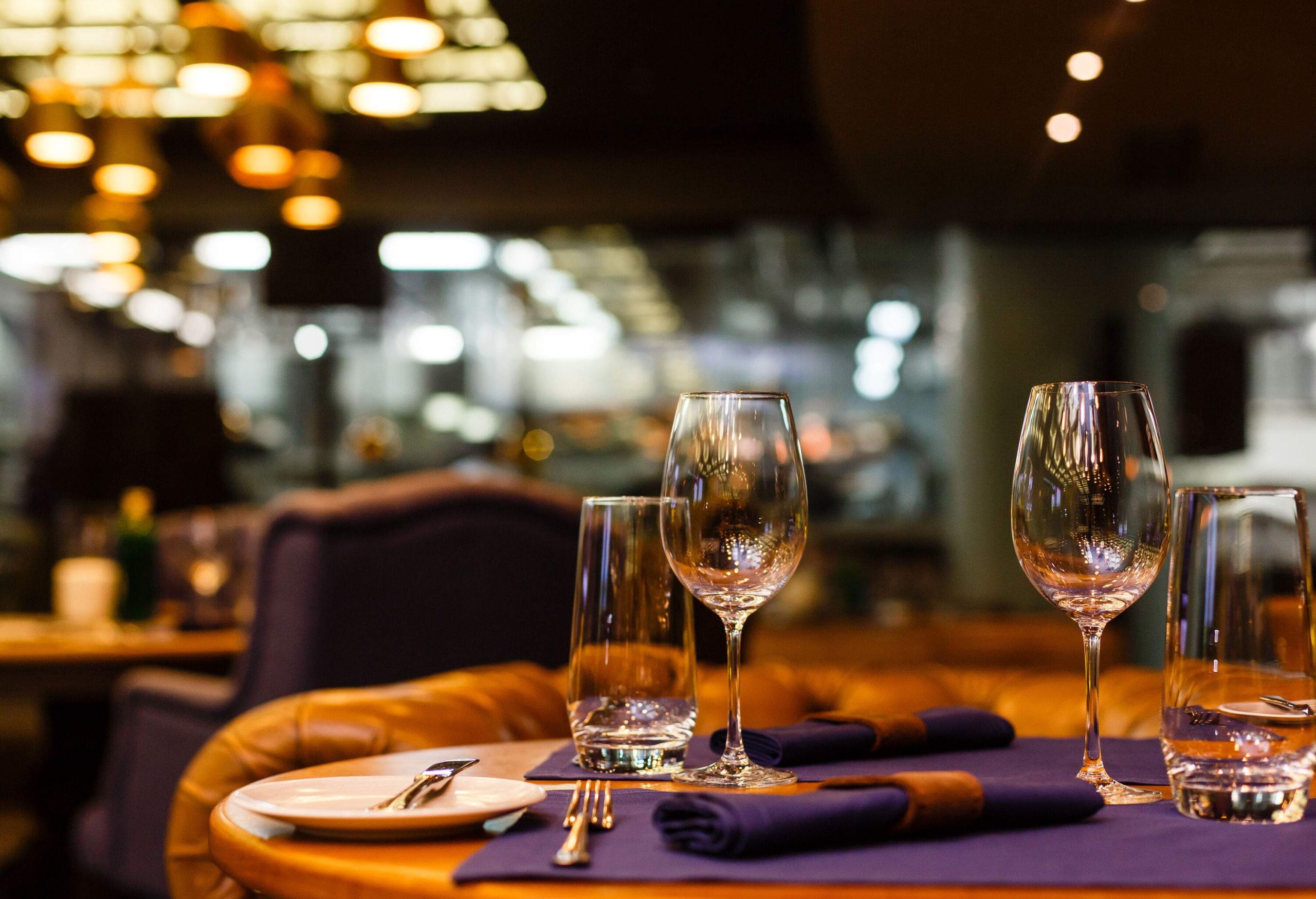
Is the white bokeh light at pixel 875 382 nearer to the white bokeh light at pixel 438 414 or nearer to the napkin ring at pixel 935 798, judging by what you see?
the white bokeh light at pixel 438 414

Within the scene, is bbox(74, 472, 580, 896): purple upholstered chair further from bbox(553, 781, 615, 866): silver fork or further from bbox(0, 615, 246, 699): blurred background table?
bbox(553, 781, 615, 866): silver fork

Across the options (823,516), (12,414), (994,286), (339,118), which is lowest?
(823,516)

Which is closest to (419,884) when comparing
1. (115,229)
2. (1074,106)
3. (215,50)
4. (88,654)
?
(88,654)

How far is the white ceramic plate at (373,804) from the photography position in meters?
0.69

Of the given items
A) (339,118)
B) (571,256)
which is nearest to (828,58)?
(339,118)

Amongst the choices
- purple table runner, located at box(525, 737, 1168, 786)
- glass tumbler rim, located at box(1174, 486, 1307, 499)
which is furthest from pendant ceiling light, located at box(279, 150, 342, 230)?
glass tumbler rim, located at box(1174, 486, 1307, 499)

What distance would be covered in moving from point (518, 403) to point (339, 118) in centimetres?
199

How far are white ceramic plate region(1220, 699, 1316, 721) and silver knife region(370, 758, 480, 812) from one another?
1.43 ft

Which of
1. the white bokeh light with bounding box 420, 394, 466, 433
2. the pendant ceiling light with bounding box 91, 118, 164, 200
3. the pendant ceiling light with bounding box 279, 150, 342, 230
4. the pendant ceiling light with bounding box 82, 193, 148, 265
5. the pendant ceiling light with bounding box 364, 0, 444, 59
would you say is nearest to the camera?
the pendant ceiling light with bounding box 364, 0, 444, 59

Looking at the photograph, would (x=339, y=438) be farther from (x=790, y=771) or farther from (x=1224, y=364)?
(x=790, y=771)

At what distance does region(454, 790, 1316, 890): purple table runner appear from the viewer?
61 cm

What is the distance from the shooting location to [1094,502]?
86cm

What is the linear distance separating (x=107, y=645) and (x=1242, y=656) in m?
2.69

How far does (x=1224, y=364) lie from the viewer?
254 inches
